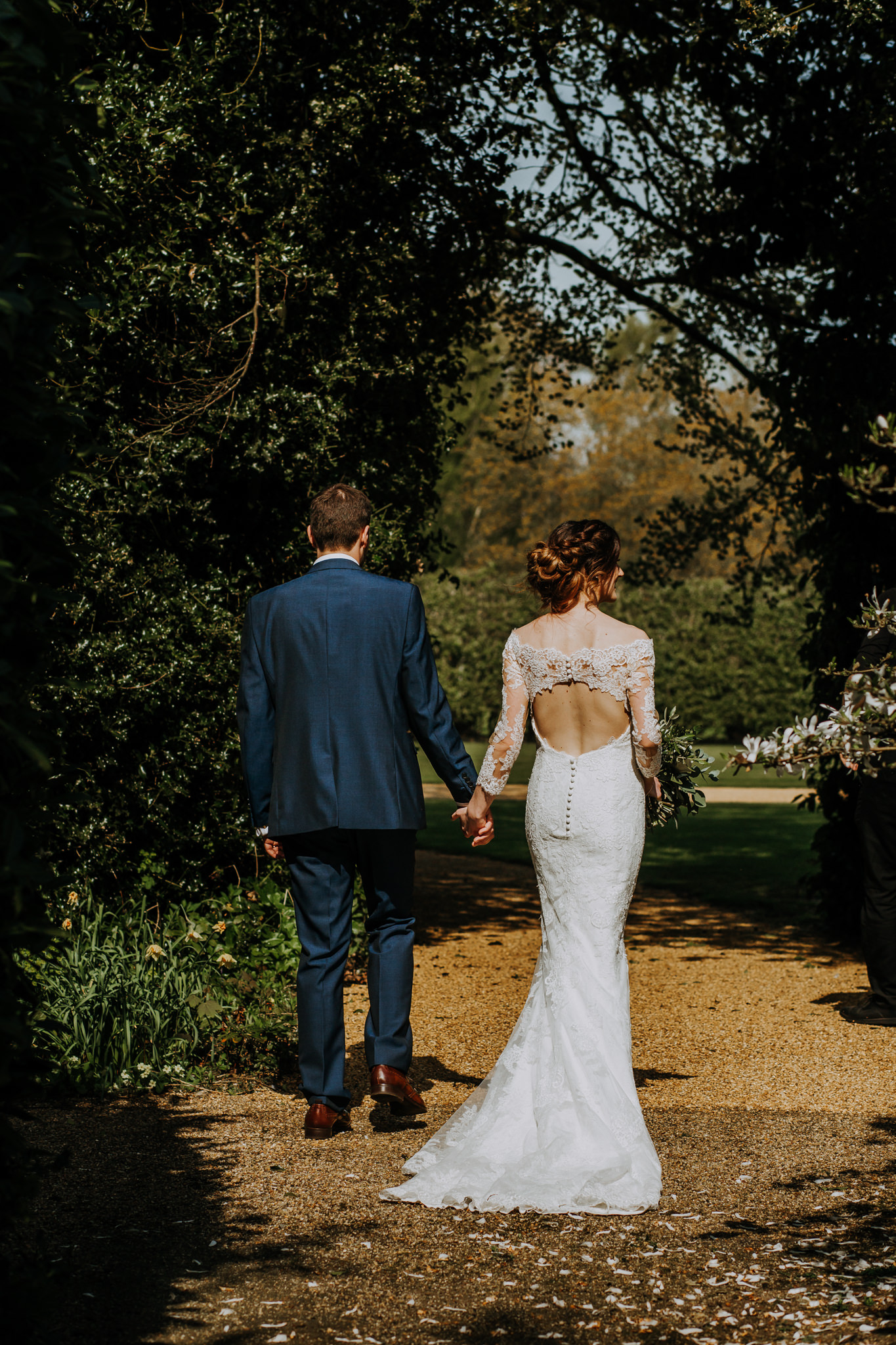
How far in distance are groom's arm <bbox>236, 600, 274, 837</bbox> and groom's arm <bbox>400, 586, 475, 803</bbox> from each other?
482mm

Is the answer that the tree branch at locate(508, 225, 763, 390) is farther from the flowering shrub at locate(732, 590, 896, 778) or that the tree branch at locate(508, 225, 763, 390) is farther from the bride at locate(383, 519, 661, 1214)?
the flowering shrub at locate(732, 590, 896, 778)

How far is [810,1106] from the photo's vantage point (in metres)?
4.59

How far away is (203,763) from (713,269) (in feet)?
16.1

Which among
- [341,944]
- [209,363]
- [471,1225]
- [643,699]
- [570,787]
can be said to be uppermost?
[209,363]

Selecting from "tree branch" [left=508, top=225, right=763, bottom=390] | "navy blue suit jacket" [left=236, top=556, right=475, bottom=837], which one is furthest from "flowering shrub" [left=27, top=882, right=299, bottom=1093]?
"tree branch" [left=508, top=225, right=763, bottom=390]

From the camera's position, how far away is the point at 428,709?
434 centimetres

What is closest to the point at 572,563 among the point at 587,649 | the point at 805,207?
the point at 587,649

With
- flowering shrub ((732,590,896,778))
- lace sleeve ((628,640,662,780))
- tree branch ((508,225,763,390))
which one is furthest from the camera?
tree branch ((508,225,763,390))

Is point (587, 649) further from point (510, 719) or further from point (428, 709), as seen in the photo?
point (428, 709)

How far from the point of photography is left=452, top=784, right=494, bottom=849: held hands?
425 cm

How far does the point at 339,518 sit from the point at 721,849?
8.70 m

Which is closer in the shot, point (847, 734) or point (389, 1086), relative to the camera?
point (847, 734)

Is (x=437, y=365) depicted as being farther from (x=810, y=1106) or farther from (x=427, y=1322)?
(x=427, y=1322)

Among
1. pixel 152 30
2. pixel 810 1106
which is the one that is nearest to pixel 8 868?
pixel 810 1106
